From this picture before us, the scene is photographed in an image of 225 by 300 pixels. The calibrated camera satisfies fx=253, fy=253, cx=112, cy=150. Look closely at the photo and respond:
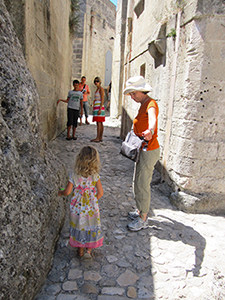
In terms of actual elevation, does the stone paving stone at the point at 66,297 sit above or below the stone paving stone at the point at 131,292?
above

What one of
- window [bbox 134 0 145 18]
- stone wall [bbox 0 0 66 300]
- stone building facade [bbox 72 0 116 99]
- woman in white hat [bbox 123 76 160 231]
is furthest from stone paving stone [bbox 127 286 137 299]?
stone building facade [bbox 72 0 116 99]

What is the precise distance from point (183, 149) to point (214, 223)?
110 cm

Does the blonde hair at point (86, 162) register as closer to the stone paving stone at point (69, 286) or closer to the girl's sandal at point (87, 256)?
the girl's sandal at point (87, 256)

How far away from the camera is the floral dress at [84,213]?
7.77 ft

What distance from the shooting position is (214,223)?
137 inches

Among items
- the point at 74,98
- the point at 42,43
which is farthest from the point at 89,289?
the point at 74,98

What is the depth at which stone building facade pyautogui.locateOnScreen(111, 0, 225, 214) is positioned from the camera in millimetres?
3377

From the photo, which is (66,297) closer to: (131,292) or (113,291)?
(113,291)

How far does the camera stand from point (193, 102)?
3516 millimetres

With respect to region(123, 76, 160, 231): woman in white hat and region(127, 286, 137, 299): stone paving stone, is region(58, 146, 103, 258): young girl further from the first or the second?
region(123, 76, 160, 231): woman in white hat

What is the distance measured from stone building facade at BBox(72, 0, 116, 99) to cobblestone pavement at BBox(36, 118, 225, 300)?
524 inches

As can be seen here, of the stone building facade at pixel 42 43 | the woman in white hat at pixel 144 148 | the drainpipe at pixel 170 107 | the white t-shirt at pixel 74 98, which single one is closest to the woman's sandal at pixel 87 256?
the woman in white hat at pixel 144 148

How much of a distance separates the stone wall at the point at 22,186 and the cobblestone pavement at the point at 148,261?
27 centimetres

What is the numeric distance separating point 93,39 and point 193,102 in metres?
15.3
